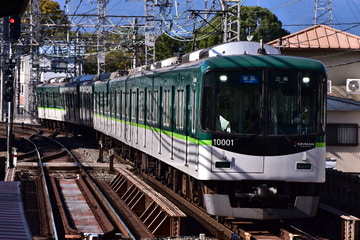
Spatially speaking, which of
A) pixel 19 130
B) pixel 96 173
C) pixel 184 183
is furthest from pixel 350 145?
pixel 19 130

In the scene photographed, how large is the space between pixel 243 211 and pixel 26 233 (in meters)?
3.39

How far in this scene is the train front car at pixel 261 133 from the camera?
10.5 meters

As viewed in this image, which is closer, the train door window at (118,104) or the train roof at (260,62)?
the train roof at (260,62)

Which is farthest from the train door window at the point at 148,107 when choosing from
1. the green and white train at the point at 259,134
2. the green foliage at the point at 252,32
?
the green foliage at the point at 252,32

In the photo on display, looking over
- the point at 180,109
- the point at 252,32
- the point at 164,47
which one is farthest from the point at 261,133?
the point at 252,32

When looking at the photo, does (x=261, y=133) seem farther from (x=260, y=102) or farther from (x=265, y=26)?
(x=265, y=26)

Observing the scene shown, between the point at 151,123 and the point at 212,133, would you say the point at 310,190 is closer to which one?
the point at 212,133

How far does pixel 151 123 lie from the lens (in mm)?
15469

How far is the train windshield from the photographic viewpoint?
10.5 metres

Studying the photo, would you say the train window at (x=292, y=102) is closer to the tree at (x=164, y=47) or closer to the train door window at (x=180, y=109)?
the train door window at (x=180, y=109)

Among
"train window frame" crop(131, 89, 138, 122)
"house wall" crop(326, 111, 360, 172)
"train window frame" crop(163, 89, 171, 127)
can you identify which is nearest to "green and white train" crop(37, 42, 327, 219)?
"train window frame" crop(163, 89, 171, 127)

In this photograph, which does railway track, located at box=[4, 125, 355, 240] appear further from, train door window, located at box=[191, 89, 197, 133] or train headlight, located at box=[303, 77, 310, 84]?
train headlight, located at box=[303, 77, 310, 84]

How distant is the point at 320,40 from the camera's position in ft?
81.5

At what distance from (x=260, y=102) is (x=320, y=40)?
14964 millimetres
